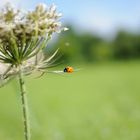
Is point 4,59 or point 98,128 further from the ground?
point 4,59

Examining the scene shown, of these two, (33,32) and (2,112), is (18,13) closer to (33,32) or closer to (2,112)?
(33,32)

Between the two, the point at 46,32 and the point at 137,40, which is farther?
the point at 137,40

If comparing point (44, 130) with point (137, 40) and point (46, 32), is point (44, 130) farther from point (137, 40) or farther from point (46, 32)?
point (137, 40)

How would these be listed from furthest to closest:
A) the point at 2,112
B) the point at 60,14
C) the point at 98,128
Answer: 1. the point at 2,112
2. the point at 98,128
3. the point at 60,14

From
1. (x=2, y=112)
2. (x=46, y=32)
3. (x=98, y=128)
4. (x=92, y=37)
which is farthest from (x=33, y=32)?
(x=92, y=37)

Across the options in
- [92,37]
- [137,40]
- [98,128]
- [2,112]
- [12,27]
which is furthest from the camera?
[92,37]

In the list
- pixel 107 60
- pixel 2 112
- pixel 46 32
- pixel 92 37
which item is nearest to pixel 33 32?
pixel 46 32
